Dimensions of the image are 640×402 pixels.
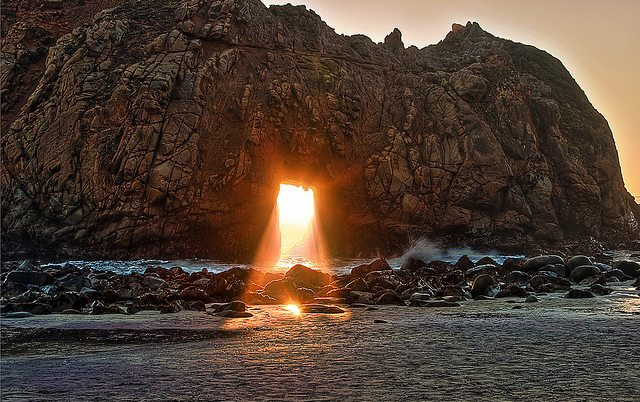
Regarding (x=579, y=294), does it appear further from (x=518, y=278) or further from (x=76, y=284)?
(x=76, y=284)

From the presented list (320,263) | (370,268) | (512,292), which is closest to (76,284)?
(370,268)

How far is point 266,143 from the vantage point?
25.3 m

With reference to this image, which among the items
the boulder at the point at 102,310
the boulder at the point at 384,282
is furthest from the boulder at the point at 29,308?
the boulder at the point at 384,282

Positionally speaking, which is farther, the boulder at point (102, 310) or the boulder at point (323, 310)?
the boulder at point (102, 310)

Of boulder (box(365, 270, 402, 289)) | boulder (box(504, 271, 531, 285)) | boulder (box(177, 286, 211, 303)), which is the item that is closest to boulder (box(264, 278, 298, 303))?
boulder (box(177, 286, 211, 303))

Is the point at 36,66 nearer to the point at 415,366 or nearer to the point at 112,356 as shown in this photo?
the point at 112,356

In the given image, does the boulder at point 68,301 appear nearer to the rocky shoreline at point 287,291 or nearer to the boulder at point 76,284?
the rocky shoreline at point 287,291

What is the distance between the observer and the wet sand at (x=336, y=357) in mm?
2924

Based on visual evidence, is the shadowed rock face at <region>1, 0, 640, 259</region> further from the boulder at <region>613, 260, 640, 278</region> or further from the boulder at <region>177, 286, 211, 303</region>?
the boulder at <region>177, 286, 211, 303</region>

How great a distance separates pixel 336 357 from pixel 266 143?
2199cm

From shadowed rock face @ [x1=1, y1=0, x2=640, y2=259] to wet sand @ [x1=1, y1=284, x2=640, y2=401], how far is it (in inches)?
667

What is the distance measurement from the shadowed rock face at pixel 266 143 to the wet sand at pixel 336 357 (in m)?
16.9

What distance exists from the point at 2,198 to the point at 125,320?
20.2m

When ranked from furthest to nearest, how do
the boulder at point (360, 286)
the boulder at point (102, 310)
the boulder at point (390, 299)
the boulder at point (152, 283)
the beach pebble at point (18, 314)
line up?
the boulder at point (152, 283)
the boulder at point (360, 286)
the boulder at point (390, 299)
the boulder at point (102, 310)
the beach pebble at point (18, 314)
